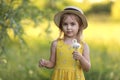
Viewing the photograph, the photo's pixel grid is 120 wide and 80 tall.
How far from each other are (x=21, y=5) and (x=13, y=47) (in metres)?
2.84

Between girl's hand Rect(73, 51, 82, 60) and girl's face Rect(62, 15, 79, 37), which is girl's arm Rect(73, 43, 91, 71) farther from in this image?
girl's face Rect(62, 15, 79, 37)

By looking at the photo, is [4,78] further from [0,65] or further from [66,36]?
[66,36]

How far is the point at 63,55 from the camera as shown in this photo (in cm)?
465

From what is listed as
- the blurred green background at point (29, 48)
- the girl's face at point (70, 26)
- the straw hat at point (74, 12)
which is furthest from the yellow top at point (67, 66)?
the blurred green background at point (29, 48)

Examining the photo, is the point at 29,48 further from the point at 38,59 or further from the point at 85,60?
the point at 85,60

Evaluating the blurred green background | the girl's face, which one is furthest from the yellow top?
the blurred green background

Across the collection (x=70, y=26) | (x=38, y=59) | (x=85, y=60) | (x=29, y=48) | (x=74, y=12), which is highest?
(x=74, y=12)

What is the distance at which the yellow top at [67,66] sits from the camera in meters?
4.62

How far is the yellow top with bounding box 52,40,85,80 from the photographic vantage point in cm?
462

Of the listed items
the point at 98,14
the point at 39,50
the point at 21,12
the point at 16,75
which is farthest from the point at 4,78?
the point at 98,14

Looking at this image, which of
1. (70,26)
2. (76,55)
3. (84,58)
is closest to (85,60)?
(84,58)

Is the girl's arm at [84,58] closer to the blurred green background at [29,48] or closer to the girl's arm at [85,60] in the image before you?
the girl's arm at [85,60]

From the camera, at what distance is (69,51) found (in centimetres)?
464

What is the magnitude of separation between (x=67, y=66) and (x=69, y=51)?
0.14 m
